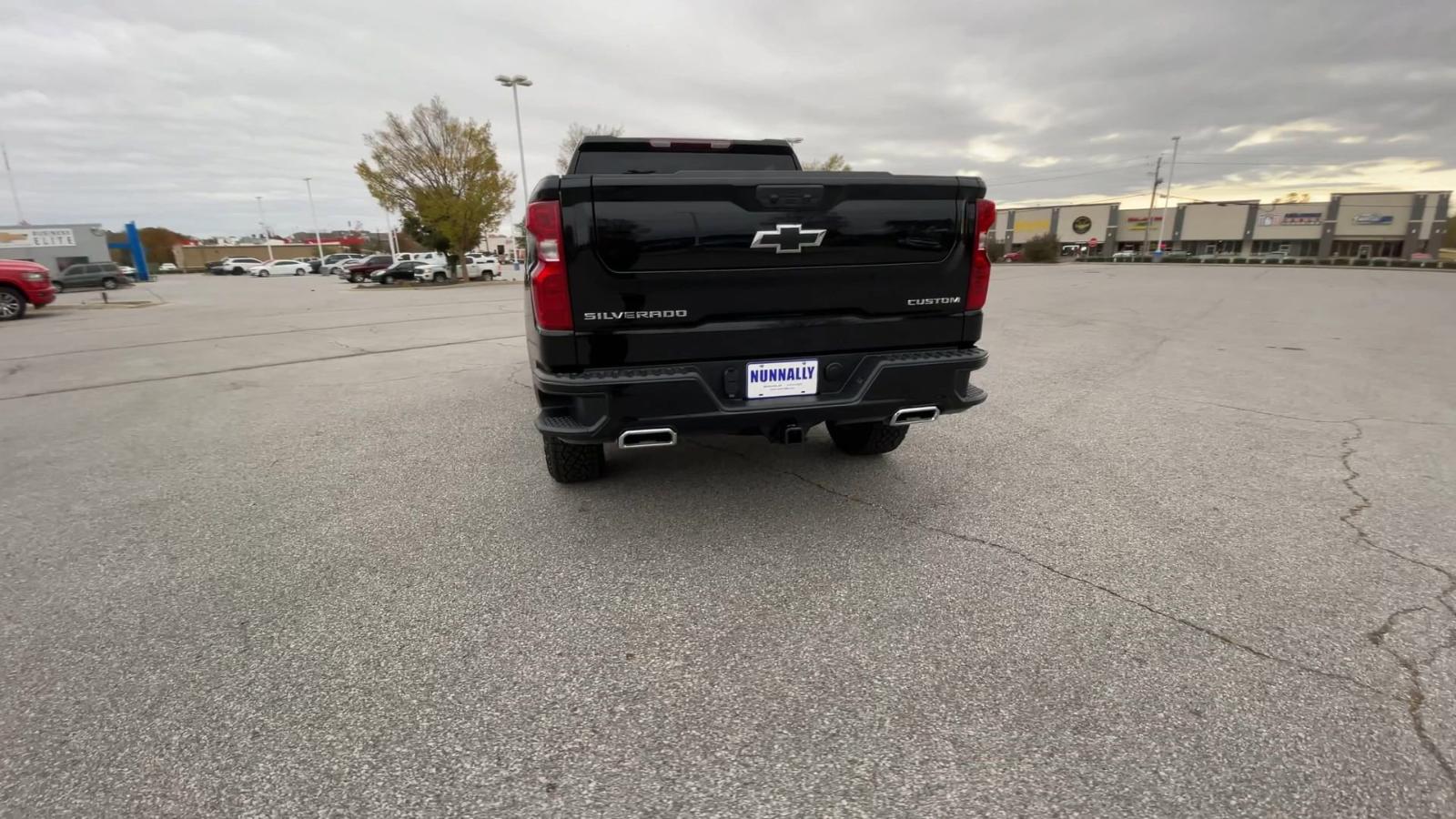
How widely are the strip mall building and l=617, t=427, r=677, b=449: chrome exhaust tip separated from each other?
82.2 m

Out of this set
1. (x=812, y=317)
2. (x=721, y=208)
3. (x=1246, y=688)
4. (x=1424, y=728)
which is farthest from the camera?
(x=812, y=317)

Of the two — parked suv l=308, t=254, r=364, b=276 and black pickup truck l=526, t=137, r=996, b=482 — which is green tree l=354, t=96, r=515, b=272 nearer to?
parked suv l=308, t=254, r=364, b=276

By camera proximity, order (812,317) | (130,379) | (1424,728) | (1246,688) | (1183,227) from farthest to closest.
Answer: (1183,227) < (130,379) < (812,317) < (1246,688) < (1424,728)

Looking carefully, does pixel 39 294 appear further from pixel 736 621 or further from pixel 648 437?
pixel 736 621

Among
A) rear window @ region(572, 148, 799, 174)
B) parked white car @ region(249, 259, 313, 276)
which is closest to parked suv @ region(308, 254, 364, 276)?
parked white car @ region(249, 259, 313, 276)

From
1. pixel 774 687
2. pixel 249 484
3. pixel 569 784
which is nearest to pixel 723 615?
pixel 774 687

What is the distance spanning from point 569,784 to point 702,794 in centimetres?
37

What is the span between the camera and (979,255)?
3.24 metres

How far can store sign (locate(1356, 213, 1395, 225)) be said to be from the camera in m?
67.6

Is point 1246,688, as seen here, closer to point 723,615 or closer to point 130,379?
point 723,615

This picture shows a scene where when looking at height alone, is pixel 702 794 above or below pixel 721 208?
below

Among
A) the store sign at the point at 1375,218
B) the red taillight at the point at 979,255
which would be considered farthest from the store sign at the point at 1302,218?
the red taillight at the point at 979,255

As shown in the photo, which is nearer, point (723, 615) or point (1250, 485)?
point (723, 615)

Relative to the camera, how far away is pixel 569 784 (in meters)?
1.82
